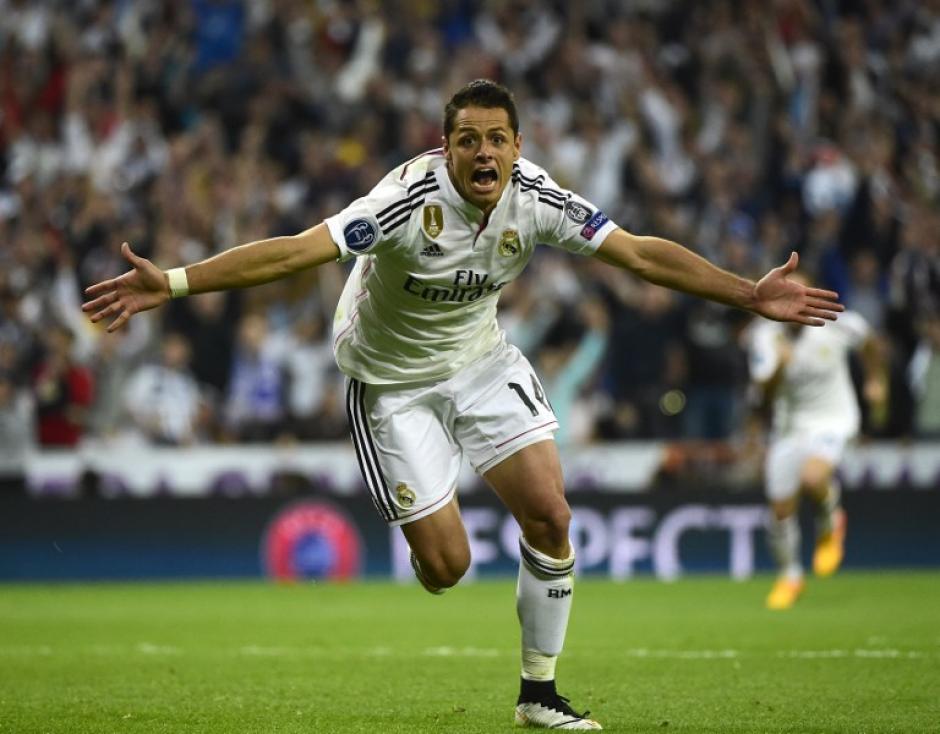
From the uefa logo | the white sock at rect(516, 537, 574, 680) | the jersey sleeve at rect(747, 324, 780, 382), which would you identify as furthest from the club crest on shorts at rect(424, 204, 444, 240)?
the uefa logo

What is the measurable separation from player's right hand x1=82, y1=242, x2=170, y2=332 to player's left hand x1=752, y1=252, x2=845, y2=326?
2440 mm

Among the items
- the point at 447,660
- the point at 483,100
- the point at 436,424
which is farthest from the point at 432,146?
the point at 483,100

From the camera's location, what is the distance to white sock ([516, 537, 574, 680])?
7.07 m

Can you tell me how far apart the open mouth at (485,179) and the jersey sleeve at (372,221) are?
0.31 metres

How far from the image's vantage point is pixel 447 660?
9.70m

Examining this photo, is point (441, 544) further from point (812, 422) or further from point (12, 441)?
point (12, 441)

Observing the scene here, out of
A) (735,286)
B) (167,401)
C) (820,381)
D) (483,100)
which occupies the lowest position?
(167,401)

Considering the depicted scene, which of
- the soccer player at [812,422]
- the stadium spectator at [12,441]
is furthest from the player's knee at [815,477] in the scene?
the stadium spectator at [12,441]

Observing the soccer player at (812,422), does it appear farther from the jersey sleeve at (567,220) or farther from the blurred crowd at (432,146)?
the jersey sleeve at (567,220)

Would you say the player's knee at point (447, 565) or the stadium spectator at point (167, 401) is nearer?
the player's knee at point (447, 565)

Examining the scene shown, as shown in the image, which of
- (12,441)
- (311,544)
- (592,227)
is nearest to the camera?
(592,227)

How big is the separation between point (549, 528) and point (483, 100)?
185 centimetres

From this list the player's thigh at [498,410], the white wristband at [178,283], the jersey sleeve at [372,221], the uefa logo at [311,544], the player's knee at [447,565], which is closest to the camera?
the white wristband at [178,283]

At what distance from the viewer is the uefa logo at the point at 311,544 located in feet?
55.1
